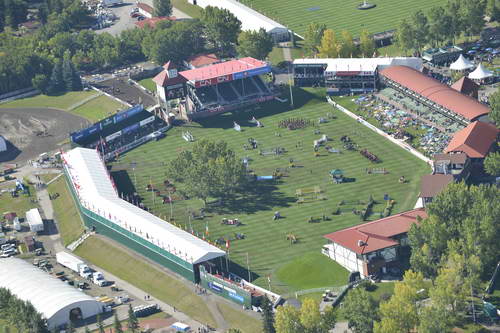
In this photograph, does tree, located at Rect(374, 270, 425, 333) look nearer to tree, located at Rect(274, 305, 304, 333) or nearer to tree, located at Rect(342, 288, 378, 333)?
tree, located at Rect(342, 288, 378, 333)

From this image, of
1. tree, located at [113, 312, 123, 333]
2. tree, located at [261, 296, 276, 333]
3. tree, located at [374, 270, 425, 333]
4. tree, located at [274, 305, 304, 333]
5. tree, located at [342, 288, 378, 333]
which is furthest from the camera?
tree, located at [113, 312, 123, 333]

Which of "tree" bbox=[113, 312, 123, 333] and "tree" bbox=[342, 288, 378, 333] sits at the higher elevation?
"tree" bbox=[342, 288, 378, 333]

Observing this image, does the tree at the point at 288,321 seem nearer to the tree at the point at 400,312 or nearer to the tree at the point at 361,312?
the tree at the point at 361,312

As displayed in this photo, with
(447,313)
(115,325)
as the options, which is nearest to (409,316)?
(447,313)

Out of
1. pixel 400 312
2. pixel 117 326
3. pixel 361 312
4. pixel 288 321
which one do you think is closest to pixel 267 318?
pixel 288 321

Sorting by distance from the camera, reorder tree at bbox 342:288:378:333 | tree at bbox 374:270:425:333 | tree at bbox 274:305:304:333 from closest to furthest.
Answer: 1. tree at bbox 374:270:425:333
2. tree at bbox 342:288:378:333
3. tree at bbox 274:305:304:333

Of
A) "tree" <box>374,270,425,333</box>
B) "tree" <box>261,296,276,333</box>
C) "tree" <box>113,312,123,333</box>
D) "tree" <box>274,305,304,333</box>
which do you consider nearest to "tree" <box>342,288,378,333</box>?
"tree" <box>374,270,425,333</box>

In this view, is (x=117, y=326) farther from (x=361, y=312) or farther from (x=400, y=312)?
(x=400, y=312)

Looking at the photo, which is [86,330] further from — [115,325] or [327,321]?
[327,321]
